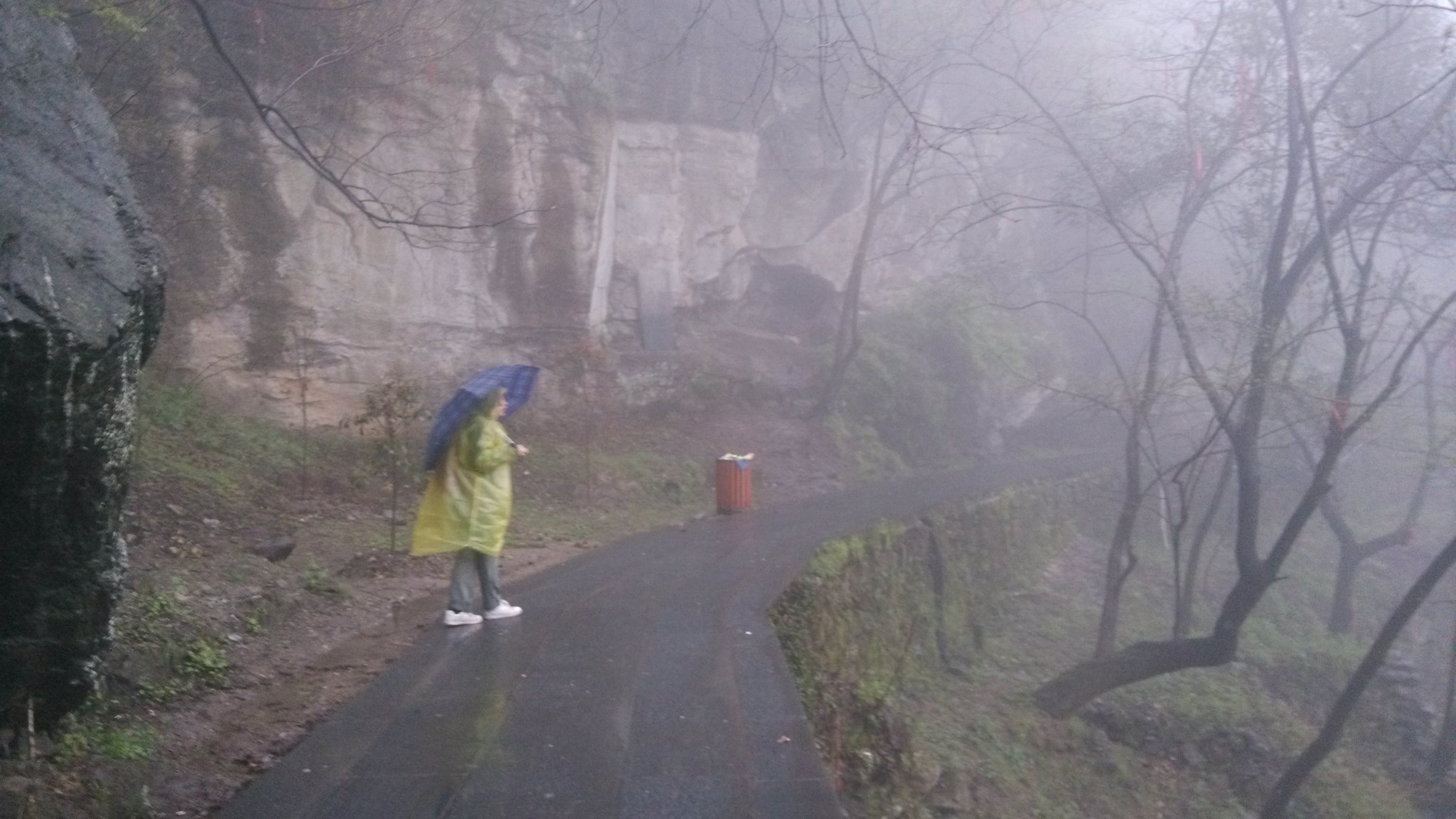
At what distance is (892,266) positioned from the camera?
93.6 feet

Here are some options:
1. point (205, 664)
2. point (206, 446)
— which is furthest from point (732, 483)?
point (205, 664)

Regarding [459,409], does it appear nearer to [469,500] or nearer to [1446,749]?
[469,500]

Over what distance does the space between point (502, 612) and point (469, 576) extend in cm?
37

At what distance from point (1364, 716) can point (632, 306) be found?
44.4 feet

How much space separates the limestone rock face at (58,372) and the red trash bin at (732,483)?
1005 centimetres

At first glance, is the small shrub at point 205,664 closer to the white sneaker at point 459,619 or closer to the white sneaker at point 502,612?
the white sneaker at point 459,619

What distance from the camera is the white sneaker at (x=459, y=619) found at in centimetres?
742

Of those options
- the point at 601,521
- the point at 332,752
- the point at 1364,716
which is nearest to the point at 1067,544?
the point at 1364,716

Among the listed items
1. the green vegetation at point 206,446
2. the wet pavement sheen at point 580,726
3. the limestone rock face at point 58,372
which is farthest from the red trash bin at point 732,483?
the limestone rock face at point 58,372

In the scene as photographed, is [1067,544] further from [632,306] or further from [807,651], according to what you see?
[807,651]

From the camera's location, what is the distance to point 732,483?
1476 centimetres

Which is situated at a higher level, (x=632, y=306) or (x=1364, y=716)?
(x=632, y=306)

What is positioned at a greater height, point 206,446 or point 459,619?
point 206,446

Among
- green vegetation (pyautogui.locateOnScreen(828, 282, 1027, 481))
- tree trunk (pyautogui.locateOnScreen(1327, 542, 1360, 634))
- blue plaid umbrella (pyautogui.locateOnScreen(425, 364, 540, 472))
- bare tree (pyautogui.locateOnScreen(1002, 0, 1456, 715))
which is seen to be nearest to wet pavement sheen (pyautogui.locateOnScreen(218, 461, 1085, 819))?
blue plaid umbrella (pyautogui.locateOnScreen(425, 364, 540, 472))
